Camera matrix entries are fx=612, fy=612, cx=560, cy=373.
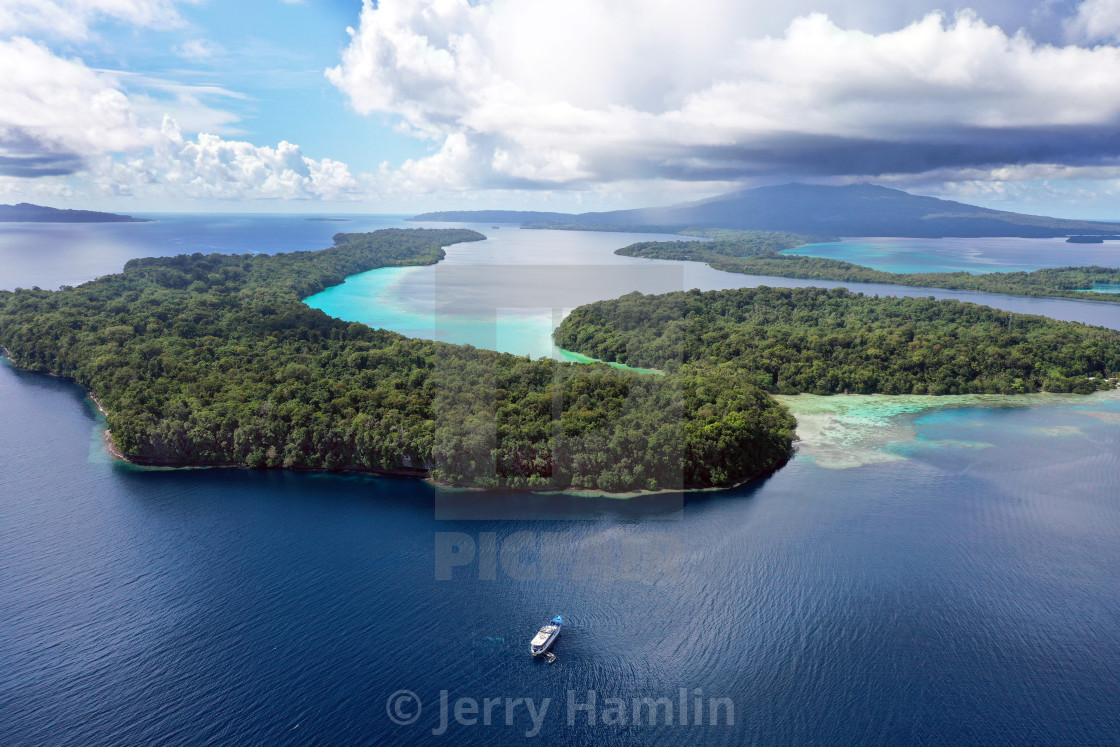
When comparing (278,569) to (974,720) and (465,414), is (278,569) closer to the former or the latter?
(465,414)

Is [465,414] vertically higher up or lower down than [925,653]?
higher up

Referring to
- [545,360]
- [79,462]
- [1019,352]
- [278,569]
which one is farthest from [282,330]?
[1019,352]

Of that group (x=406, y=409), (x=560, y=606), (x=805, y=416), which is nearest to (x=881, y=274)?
(x=805, y=416)

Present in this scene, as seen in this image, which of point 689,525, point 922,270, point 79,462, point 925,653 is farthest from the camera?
point 922,270

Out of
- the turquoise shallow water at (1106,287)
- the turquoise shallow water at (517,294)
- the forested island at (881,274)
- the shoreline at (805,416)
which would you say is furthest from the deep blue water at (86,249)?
the turquoise shallow water at (1106,287)

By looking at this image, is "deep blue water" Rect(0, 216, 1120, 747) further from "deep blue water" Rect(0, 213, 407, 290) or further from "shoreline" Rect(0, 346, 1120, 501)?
"deep blue water" Rect(0, 213, 407, 290)

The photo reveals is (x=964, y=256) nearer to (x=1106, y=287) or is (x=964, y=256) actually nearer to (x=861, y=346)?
(x=1106, y=287)

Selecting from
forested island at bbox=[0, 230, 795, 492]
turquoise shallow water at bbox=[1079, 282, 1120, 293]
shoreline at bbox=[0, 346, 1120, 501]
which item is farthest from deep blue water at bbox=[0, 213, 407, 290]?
turquoise shallow water at bbox=[1079, 282, 1120, 293]

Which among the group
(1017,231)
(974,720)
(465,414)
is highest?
(1017,231)
